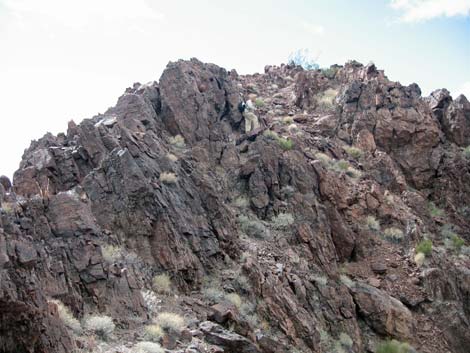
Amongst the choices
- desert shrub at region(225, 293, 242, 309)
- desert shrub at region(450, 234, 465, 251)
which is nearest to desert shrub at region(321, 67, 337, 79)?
desert shrub at region(450, 234, 465, 251)

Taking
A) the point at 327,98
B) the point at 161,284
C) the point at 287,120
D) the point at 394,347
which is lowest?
the point at 394,347

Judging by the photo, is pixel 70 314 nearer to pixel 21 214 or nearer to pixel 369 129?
A: pixel 21 214

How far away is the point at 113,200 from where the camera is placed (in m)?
15.3

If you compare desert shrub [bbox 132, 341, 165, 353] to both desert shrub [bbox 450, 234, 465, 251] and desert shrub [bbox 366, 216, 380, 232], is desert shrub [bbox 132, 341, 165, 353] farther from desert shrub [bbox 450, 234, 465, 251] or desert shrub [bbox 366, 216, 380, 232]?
desert shrub [bbox 450, 234, 465, 251]

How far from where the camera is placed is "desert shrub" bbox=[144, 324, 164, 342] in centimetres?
1153

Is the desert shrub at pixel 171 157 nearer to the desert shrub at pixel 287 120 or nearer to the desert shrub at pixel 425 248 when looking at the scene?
the desert shrub at pixel 425 248

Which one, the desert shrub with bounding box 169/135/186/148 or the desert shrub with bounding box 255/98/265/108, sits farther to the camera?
the desert shrub with bounding box 255/98/265/108

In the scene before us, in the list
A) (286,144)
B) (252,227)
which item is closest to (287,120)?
(286,144)

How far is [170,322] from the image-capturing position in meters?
12.3

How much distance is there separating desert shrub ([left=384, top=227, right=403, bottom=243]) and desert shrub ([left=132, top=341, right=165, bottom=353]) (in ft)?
42.5

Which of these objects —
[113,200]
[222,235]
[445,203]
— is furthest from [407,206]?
[113,200]

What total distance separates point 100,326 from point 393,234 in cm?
1396

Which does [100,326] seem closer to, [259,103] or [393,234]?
[393,234]

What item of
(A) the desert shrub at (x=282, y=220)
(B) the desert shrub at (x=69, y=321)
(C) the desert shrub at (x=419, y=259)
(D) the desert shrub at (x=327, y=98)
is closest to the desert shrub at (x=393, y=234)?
(C) the desert shrub at (x=419, y=259)
